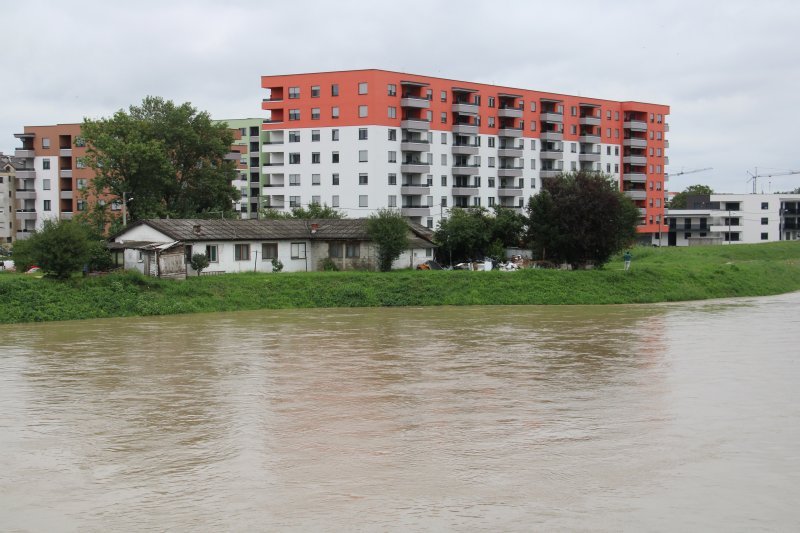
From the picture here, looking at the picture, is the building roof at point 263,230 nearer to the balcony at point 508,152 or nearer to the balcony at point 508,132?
the balcony at point 508,152

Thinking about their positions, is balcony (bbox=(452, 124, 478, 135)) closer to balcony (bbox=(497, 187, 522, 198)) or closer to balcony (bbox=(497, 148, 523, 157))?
balcony (bbox=(497, 148, 523, 157))

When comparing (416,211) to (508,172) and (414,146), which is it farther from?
(508,172)

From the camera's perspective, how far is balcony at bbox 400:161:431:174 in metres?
83.3

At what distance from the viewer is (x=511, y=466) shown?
14.9m

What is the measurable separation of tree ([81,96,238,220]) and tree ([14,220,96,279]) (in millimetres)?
16680

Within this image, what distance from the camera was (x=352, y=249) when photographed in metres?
56.2

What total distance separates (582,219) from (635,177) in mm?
57683

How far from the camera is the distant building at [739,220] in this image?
12244cm

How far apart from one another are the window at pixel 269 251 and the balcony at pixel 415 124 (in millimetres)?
31358

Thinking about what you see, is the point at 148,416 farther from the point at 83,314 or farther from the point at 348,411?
the point at 83,314

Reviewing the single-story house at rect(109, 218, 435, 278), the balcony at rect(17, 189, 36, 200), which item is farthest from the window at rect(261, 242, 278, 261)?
the balcony at rect(17, 189, 36, 200)

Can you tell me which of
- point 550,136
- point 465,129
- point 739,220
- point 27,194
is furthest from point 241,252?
point 739,220

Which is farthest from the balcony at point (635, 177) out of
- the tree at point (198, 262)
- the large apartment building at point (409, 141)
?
the tree at point (198, 262)

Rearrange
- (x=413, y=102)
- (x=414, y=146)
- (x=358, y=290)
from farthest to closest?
(x=414, y=146), (x=413, y=102), (x=358, y=290)
